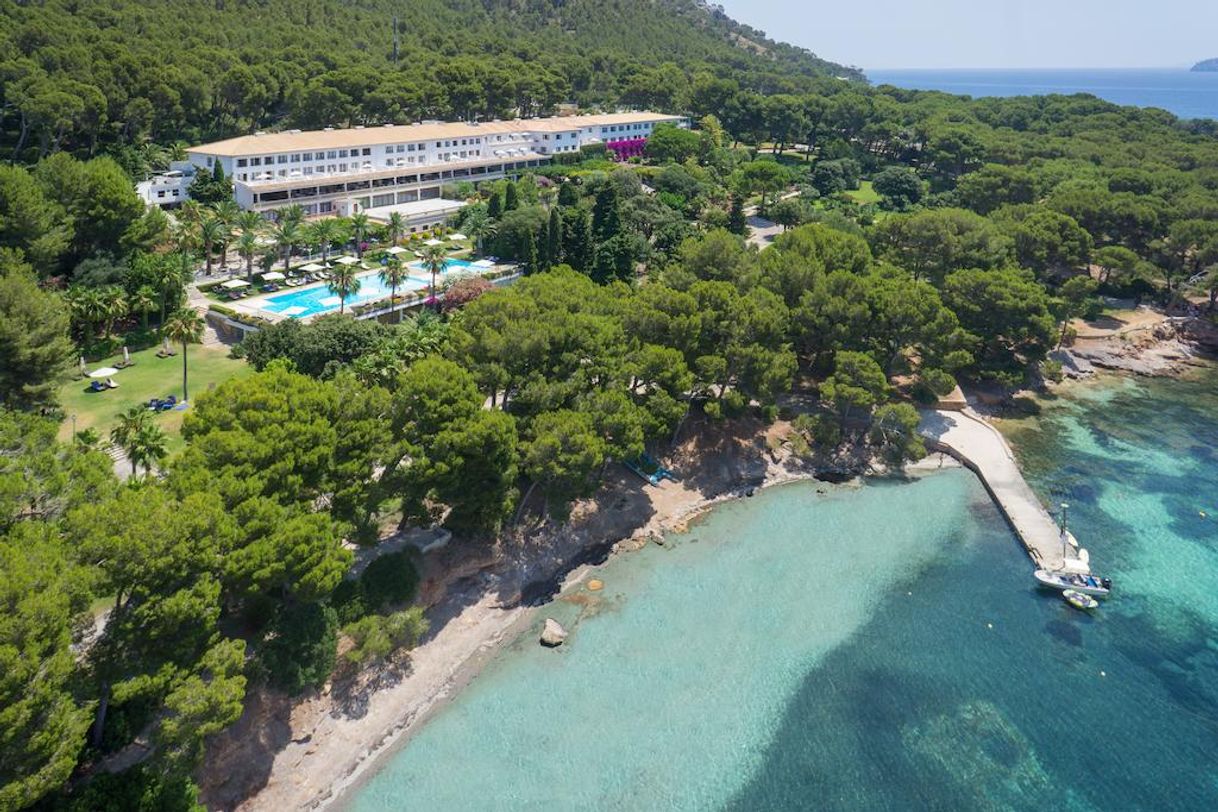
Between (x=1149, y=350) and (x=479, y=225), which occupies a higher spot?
(x=479, y=225)

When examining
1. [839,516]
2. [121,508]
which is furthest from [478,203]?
[121,508]

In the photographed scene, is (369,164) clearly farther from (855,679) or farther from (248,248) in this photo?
(855,679)

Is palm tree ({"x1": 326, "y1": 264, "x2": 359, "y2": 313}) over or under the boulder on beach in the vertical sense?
over

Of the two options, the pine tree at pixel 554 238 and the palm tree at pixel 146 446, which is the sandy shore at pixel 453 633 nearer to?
the palm tree at pixel 146 446

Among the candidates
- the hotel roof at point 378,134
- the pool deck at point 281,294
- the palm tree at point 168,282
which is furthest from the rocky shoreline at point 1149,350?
the hotel roof at point 378,134

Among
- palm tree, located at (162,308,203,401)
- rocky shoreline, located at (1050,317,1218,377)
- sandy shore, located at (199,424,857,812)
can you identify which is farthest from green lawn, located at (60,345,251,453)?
rocky shoreline, located at (1050,317,1218,377)

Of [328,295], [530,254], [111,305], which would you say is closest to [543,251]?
[530,254]

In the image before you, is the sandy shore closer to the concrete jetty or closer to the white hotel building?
the concrete jetty
